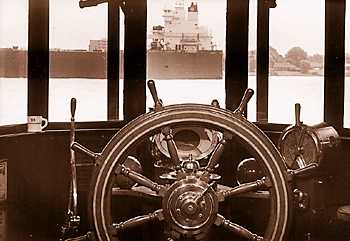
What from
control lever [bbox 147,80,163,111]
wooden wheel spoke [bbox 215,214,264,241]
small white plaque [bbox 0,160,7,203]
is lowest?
small white plaque [bbox 0,160,7,203]

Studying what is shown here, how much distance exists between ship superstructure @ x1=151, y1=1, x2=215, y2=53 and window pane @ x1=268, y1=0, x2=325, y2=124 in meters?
0.46

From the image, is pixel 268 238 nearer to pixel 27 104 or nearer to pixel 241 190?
pixel 241 190

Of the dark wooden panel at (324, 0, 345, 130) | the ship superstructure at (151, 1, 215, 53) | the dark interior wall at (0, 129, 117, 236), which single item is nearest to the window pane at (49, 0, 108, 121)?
the dark interior wall at (0, 129, 117, 236)

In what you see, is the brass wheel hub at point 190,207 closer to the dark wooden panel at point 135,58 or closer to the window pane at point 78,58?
the window pane at point 78,58

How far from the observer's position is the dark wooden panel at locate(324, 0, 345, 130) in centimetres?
308

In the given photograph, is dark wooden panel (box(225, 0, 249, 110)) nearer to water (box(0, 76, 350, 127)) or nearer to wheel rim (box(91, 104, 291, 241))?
water (box(0, 76, 350, 127))

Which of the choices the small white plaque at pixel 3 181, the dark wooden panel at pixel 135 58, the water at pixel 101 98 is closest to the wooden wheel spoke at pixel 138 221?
the water at pixel 101 98

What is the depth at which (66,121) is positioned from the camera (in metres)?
3.40

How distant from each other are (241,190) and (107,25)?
205 cm

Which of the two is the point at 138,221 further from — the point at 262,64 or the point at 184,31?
the point at 262,64

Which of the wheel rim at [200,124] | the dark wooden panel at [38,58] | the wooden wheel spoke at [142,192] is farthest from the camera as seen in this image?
the dark wooden panel at [38,58]

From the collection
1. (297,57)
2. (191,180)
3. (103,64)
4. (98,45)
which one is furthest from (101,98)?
(191,180)

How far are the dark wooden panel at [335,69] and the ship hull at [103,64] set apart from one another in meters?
0.66

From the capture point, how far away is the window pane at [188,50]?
6.98 ft
